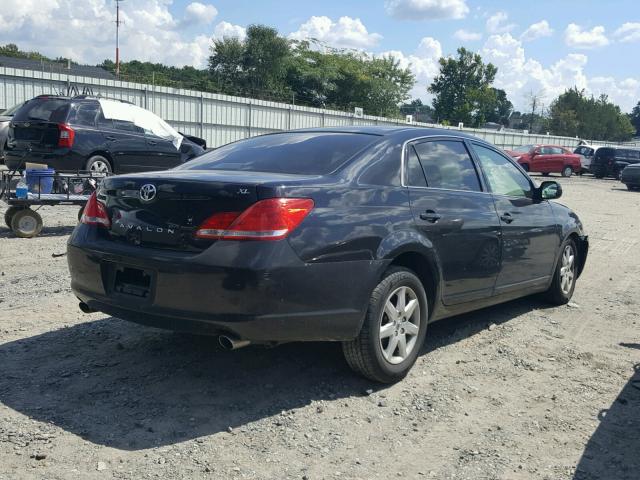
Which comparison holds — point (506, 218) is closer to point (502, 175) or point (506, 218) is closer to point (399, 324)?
point (502, 175)

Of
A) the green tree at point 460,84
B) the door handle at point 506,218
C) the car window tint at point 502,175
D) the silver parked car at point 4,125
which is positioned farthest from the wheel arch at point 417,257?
the green tree at point 460,84

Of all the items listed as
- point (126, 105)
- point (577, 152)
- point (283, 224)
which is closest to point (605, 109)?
point (577, 152)

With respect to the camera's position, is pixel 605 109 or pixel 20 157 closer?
pixel 20 157

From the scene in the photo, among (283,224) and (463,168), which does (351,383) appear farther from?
(463,168)

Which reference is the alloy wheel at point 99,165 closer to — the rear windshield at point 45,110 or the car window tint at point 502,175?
the rear windshield at point 45,110

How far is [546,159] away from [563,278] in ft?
94.4

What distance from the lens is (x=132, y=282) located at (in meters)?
3.85

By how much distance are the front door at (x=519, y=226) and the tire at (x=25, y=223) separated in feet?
20.1

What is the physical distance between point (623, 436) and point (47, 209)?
10.2 m

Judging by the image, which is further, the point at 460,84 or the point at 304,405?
the point at 460,84

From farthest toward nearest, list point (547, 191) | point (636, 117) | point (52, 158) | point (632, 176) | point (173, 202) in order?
point (636, 117) → point (632, 176) → point (52, 158) → point (547, 191) → point (173, 202)

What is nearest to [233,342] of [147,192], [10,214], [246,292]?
[246,292]

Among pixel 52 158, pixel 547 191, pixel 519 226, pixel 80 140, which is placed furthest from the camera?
pixel 80 140

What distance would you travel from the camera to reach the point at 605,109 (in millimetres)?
96938
